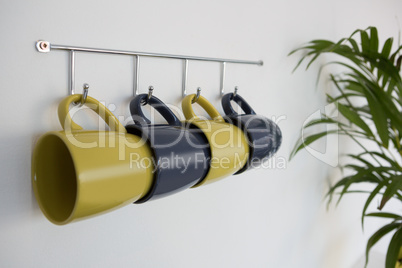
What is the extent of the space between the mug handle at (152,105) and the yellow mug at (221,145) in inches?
1.1

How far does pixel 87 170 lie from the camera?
328 mm

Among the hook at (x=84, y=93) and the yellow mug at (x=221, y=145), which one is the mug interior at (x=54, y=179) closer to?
the hook at (x=84, y=93)

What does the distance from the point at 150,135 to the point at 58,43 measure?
0.16 meters

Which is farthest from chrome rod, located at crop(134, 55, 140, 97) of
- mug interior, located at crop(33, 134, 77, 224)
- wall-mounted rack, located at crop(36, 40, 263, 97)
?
mug interior, located at crop(33, 134, 77, 224)

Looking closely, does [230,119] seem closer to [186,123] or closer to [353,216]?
[186,123]

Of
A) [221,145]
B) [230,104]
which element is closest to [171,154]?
[221,145]

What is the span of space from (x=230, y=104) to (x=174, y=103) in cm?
11

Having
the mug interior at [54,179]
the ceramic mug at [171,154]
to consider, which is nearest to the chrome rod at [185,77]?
the ceramic mug at [171,154]

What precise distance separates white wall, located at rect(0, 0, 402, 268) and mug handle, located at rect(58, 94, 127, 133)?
3 cm

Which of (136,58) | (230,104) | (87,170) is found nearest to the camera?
(87,170)

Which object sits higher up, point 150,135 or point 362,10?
point 362,10

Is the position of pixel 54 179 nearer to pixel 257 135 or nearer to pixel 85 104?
pixel 85 104

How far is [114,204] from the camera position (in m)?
0.36

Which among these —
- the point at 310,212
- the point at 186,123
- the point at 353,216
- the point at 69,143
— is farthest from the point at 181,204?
the point at 353,216
